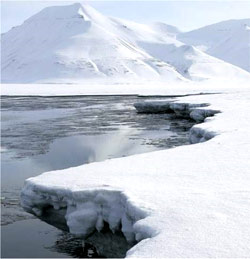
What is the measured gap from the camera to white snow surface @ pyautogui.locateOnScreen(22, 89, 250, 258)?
5910mm

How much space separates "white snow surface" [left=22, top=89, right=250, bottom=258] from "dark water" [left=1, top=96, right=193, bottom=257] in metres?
1.50

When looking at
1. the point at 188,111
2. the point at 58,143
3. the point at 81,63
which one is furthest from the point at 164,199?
the point at 81,63

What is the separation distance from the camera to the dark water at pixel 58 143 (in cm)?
1050

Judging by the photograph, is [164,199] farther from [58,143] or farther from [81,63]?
[81,63]

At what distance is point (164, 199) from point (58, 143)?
46.8ft

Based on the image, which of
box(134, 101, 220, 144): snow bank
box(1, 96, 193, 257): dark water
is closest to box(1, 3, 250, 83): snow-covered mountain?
box(134, 101, 220, 144): snow bank

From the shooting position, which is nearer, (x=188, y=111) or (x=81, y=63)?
(x=188, y=111)

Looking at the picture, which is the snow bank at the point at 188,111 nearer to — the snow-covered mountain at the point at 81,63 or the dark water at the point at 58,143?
the dark water at the point at 58,143

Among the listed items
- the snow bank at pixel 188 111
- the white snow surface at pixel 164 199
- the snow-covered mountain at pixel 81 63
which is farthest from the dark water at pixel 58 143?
the snow-covered mountain at pixel 81 63

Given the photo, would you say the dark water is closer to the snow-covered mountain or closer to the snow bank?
the snow bank

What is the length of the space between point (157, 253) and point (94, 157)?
12.5 m

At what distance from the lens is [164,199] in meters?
7.48

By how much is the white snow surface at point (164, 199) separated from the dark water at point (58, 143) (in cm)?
150

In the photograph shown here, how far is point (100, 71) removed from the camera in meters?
162
